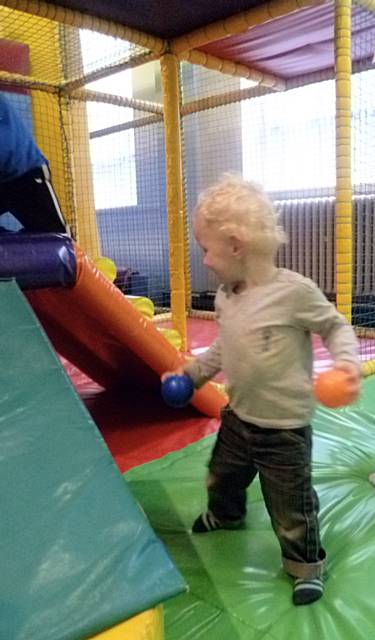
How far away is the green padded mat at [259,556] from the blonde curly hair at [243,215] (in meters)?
0.58

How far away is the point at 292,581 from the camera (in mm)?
1015

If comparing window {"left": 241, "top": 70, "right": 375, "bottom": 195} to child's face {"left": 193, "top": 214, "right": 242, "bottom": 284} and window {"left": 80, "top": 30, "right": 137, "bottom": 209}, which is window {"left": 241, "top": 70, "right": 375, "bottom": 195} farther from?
child's face {"left": 193, "top": 214, "right": 242, "bottom": 284}

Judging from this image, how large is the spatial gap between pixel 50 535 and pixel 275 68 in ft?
9.33

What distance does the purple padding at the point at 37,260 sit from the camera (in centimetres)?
125

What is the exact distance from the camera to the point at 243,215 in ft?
3.25

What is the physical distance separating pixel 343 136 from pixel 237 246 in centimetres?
113

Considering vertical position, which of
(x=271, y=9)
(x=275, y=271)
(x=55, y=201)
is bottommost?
(x=275, y=271)

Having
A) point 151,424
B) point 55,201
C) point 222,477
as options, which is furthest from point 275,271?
point 151,424

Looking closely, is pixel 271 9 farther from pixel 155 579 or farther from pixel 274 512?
pixel 155 579

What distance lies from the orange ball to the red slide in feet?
2.32

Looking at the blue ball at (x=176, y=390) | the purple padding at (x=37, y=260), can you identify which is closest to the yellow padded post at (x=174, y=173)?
the purple padding at (x=37, y=260)

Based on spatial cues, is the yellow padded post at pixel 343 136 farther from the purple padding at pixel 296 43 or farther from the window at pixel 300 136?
the window at pixel 300 136

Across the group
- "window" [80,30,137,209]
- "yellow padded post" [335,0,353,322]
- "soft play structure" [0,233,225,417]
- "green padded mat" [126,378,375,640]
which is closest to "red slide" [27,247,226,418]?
"soft play structure" [0,233,225,417]

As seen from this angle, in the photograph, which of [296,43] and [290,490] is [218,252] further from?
[296,43]
